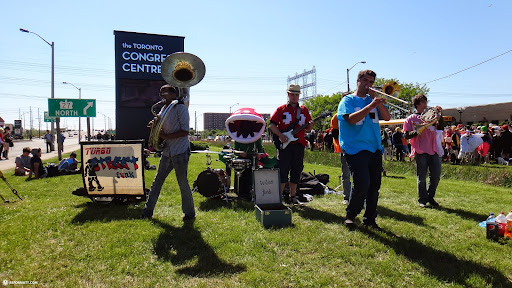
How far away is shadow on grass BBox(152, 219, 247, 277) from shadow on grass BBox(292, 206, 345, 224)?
1.84m

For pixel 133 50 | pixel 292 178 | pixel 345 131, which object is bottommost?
pixel 292 178

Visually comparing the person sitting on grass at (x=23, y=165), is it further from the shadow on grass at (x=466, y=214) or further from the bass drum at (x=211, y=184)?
the shadow on grass at (x=466, y=214)

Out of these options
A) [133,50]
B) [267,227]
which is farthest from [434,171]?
[133,50]

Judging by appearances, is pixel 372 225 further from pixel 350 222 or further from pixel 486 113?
pixel 486 113

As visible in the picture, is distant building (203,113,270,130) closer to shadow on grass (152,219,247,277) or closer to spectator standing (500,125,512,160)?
spectator standing (500,125,512,160)

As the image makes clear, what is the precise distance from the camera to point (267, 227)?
4.93 metres

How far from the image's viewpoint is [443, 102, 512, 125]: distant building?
32.0 meters

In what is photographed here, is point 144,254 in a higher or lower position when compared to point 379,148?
lower

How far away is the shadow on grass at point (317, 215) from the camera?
5.33 m

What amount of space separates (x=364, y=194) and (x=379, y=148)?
2.12 feet

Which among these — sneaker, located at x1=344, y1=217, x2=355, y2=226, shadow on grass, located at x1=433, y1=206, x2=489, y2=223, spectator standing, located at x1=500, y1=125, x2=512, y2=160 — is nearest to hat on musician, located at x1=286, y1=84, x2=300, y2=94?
sneaker, located at x1=344, y1=217, x2=355, y2=226

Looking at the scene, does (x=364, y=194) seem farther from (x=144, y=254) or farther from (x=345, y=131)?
(x=144, y=254)

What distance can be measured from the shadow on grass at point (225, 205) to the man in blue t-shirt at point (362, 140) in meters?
2.07

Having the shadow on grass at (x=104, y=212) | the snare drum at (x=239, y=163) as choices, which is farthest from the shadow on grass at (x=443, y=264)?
the shadow on grass at (x=104, y=212)
